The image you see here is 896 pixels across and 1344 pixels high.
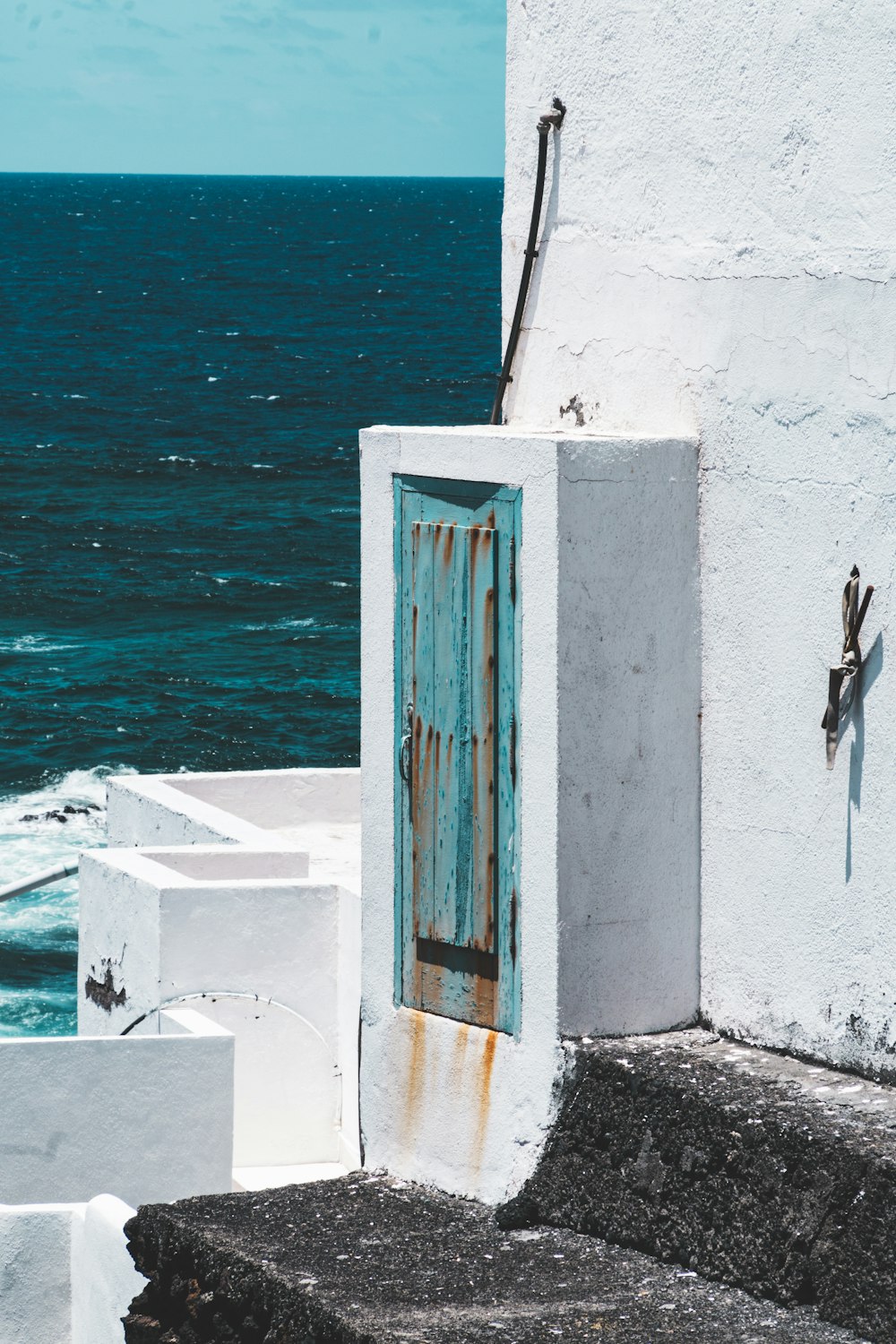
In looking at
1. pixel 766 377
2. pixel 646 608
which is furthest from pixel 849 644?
pixel 766 377

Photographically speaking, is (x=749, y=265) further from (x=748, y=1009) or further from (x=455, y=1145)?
(x=455, y=1145)

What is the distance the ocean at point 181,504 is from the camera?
92.5 feet

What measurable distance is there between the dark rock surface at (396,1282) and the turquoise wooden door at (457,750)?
2.31ft

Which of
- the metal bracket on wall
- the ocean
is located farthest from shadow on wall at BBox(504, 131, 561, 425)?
the ocean

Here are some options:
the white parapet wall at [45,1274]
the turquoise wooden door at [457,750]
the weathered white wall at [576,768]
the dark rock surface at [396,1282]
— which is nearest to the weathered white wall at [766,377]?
the weathered white wall at [576,768]

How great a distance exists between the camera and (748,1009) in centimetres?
666

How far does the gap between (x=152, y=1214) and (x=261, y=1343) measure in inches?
31.7

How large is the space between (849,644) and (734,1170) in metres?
1.52

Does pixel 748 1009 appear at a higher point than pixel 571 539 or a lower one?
lower

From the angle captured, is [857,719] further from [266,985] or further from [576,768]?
[266,985]

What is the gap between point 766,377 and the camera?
6441mm

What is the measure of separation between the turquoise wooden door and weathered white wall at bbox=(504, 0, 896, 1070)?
0.64m

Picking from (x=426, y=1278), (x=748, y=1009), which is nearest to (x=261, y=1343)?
(x=426, y=1278)

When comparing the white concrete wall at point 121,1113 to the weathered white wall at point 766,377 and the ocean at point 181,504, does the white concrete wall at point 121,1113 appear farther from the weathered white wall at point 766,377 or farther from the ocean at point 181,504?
the ocean at point 181,504
